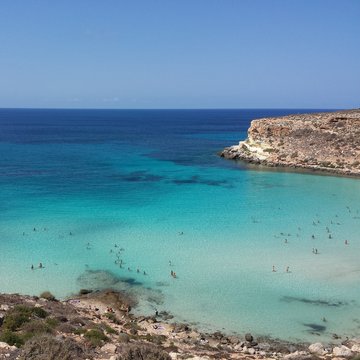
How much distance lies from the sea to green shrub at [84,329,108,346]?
5.05m

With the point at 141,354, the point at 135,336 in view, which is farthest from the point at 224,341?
the point at 141,354

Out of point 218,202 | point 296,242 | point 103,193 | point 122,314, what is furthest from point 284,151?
point 122,314

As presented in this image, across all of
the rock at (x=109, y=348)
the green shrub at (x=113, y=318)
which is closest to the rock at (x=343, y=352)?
the rock at (x=109, y=348)

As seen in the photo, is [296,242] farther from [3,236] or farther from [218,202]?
[3,236]

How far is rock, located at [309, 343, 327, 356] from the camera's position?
51.8 feet

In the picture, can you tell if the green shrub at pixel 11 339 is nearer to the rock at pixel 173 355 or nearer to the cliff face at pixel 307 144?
the rock at pixel 173 355

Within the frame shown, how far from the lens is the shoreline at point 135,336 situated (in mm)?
13984

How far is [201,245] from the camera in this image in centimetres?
2759

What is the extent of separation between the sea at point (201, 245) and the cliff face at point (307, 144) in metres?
5.80

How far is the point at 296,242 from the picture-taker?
28.5m

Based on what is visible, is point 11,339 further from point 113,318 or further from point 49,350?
point 113,318

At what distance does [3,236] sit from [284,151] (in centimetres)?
4323

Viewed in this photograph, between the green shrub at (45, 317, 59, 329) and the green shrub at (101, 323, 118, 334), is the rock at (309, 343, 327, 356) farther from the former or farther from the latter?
the green shrub at (45, 317, 59, 329)

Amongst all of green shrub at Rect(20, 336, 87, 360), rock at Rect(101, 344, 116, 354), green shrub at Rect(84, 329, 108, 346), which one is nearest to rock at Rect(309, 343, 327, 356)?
rock at Rect(101, 344, 116, 354)
